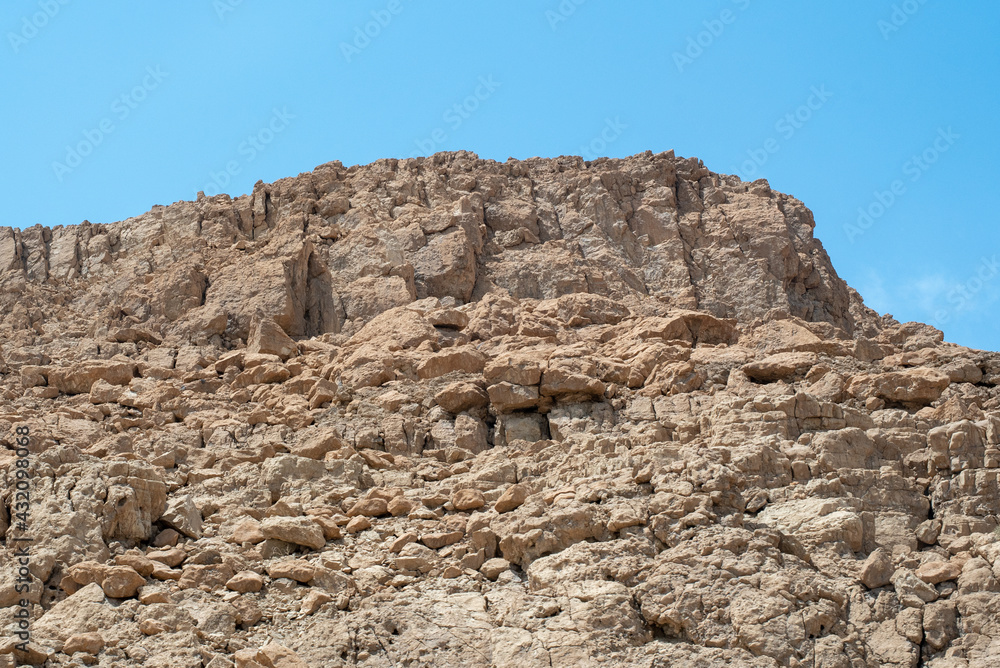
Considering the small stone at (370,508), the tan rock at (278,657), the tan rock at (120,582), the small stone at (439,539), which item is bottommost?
the tan rock at (278,657)

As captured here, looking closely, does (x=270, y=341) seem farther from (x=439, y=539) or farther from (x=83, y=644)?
(x=83, y=644)

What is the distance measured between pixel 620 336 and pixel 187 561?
9936mm

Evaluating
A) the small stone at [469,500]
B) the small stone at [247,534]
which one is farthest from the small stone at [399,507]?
the small stone at [247,534]

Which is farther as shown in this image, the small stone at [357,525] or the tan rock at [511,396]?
the tan rock at [511,396]

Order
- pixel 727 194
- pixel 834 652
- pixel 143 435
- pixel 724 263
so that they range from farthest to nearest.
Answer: pixel 727 194 < pixel 724 263 < pixel 143 435 < pixel 834 652

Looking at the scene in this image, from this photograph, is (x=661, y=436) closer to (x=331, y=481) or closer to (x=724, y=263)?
(x=331, y=481)

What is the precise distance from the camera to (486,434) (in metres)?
18.1

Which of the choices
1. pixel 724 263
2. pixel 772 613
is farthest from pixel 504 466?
pixel 724 263

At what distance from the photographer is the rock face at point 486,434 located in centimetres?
1224

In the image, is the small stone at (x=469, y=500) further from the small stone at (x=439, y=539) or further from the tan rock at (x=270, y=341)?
the tan rock at (x=270, y=341)

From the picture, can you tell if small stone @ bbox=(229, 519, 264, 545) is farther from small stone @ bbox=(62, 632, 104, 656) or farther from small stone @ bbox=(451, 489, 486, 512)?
small stone @ bbox=(62, 632, 104, 656)

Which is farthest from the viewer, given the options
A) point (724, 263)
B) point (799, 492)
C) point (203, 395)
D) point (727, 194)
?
point (727, 194)

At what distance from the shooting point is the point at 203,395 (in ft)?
65.8

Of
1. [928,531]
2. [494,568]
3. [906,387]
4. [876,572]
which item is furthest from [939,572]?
[494,568]
